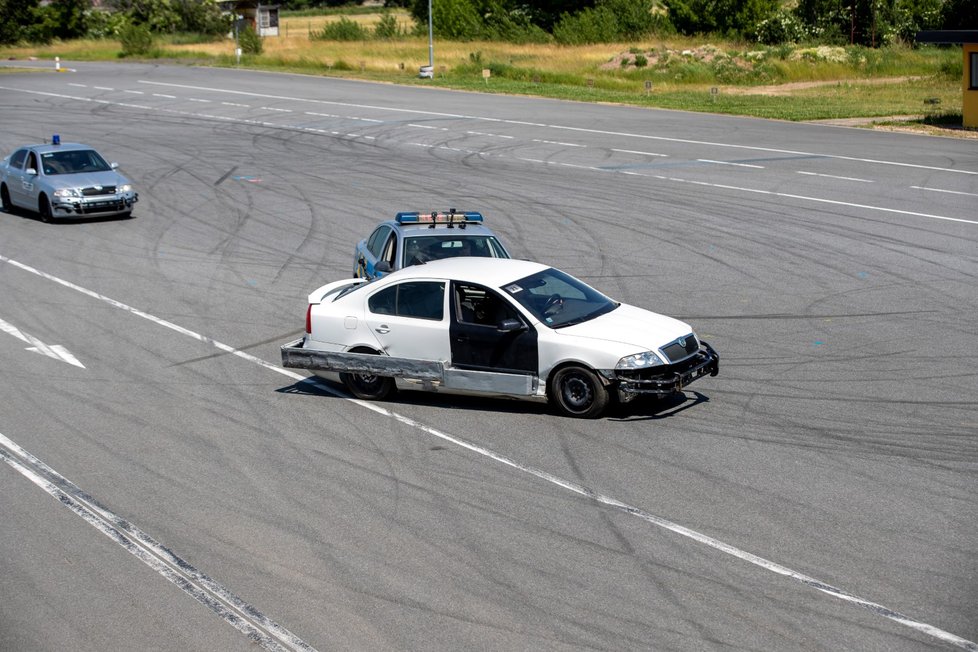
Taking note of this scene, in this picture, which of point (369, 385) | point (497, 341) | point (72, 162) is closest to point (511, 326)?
point (497, 341)

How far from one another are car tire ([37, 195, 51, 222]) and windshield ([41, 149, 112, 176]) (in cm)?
84

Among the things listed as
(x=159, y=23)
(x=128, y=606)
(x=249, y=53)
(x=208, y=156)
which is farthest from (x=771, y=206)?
(x=159, y=23)

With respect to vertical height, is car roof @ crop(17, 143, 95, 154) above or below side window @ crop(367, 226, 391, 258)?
above

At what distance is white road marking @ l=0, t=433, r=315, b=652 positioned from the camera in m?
7.90

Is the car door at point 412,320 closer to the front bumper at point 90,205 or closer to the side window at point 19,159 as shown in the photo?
the front bumper at point 90,205

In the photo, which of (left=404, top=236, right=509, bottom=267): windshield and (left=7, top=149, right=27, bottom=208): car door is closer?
(left=404, top=236, right=509, bottom=267): windshield

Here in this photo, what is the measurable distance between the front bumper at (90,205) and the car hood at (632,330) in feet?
52.6

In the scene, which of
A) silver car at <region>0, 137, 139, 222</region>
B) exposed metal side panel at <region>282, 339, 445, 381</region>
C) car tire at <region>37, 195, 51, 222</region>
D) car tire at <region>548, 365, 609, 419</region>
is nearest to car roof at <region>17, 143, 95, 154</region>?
silver car at <region>0, 137, 139, 222</region>

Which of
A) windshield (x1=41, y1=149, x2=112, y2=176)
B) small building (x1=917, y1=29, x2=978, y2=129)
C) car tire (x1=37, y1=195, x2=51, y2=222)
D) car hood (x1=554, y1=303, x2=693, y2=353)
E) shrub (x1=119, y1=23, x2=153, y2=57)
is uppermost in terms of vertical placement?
shrub (x1=119, y1=23, x2=153, y2=57)

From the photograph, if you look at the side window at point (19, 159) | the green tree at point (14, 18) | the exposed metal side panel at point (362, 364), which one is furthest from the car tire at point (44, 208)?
the green tree at point (14, 18)

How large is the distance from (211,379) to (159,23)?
88.6 m

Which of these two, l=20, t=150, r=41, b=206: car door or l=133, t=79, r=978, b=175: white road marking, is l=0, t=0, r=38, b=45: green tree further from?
l=20, t=150, r=41, b=206: car door

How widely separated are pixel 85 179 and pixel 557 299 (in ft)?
54.4

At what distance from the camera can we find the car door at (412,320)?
519 inches
